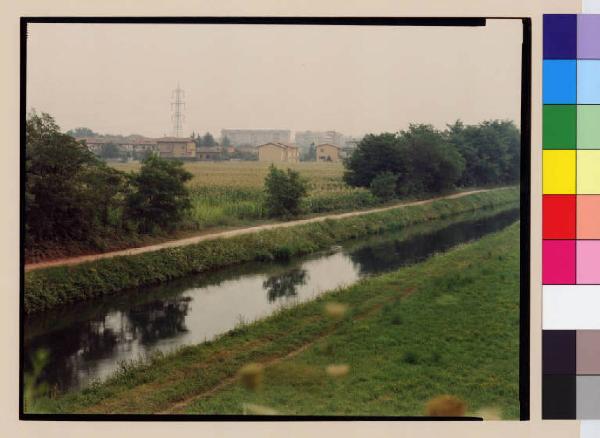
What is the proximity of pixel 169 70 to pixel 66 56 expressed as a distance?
836mm

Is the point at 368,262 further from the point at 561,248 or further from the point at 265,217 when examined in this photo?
the point at 561,248

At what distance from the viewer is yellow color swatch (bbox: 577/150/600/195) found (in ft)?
21.6

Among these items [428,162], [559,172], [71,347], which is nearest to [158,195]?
[71,347]

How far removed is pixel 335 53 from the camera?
Answer: 6.68 metres

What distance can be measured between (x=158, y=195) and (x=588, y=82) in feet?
12.0

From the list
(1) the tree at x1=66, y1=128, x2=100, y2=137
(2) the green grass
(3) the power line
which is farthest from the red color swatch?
(1) the tree at x1=66, y1=128, x2=100, y2=137

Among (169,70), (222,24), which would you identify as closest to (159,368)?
(169,70)

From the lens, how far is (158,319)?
262 inches

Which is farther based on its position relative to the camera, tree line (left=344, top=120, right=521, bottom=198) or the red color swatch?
tree line (left=344, top=120, right=521, bottom=198)

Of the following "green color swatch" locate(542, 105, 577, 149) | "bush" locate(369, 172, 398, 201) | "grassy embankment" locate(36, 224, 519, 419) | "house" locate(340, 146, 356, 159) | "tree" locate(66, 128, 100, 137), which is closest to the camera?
"grassy embankment" locate(36, 224, 519, 419)

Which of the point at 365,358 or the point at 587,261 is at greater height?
the point at 587,261

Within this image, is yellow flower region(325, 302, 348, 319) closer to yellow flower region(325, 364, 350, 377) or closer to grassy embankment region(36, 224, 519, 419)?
grassy embankment region(36, 224, 519, 419)

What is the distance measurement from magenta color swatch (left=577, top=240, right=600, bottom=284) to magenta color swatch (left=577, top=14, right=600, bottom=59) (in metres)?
1.52

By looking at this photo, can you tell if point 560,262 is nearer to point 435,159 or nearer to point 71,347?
point 435,159
